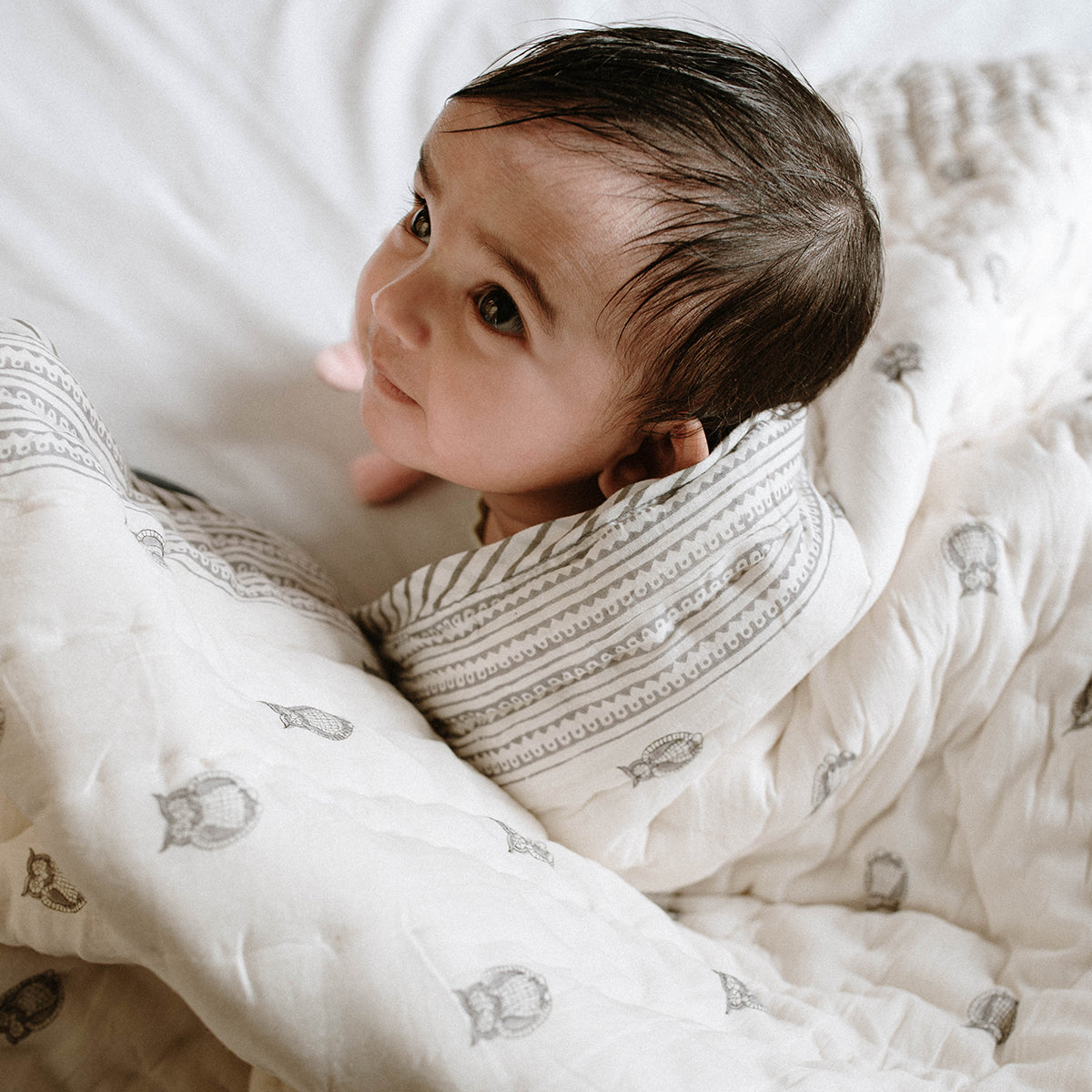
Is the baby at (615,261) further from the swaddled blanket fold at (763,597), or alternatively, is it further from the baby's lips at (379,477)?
the baby's lips at (379,477)

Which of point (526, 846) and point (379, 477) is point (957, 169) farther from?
point (526, 846)

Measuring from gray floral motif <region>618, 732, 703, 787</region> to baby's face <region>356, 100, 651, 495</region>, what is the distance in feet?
0.74

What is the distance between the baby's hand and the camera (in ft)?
2.94

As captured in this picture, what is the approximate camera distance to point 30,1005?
0.57 m

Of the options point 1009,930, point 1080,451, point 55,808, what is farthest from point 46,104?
point 1009,930

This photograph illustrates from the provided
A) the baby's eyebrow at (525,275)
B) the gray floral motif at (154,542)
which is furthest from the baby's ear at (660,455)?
the gray floral motif at (154,542)

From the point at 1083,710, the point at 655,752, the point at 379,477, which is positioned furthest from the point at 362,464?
the point at 1083,710

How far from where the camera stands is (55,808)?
1.45 ft

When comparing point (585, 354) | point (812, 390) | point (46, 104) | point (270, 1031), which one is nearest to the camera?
point (270, 1031)

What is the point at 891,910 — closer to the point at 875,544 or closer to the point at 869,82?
the point at 875,544

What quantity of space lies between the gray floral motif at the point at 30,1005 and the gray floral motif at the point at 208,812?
0.23m

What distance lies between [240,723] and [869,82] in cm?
96

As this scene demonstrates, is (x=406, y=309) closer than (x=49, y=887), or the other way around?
(x=49, y=887)

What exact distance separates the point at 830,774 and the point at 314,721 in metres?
0.41
